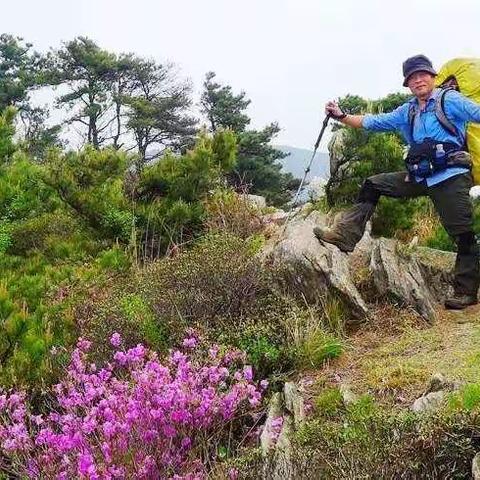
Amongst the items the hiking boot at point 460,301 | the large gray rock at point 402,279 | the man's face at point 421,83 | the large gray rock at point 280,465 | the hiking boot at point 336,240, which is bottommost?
the large gray rock at point 280,465

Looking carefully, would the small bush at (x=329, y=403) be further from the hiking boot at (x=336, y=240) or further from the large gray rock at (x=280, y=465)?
the hiking boot at (x=336, y=240)

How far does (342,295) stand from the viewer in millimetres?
5746

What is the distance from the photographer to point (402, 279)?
5.94 m

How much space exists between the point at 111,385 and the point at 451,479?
2.01 m

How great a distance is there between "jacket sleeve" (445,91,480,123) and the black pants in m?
0.45

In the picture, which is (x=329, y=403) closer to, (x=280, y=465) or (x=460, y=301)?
(x=280, y=465)

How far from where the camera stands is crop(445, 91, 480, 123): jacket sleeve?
207 inches

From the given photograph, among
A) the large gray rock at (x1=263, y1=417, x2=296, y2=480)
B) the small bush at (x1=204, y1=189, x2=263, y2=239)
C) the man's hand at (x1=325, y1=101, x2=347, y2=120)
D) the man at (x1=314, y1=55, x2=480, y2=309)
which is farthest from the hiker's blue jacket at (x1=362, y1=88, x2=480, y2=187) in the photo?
the small bush at (x1=204, y1=189, x2=263, y2=239)

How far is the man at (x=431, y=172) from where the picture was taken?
17.7 ft

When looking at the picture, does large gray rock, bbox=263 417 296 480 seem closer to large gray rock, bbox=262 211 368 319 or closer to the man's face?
large gray rock, bbox=262 211 368 319

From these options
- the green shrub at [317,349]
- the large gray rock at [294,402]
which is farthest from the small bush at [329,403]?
the green shrub at [317,349]

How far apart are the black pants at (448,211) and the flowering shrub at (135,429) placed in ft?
6.97

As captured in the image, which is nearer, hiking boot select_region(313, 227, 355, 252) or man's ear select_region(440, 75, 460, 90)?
man's ear select_region(440, 75, 460, 90)

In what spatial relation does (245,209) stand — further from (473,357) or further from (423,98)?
(473,357)
